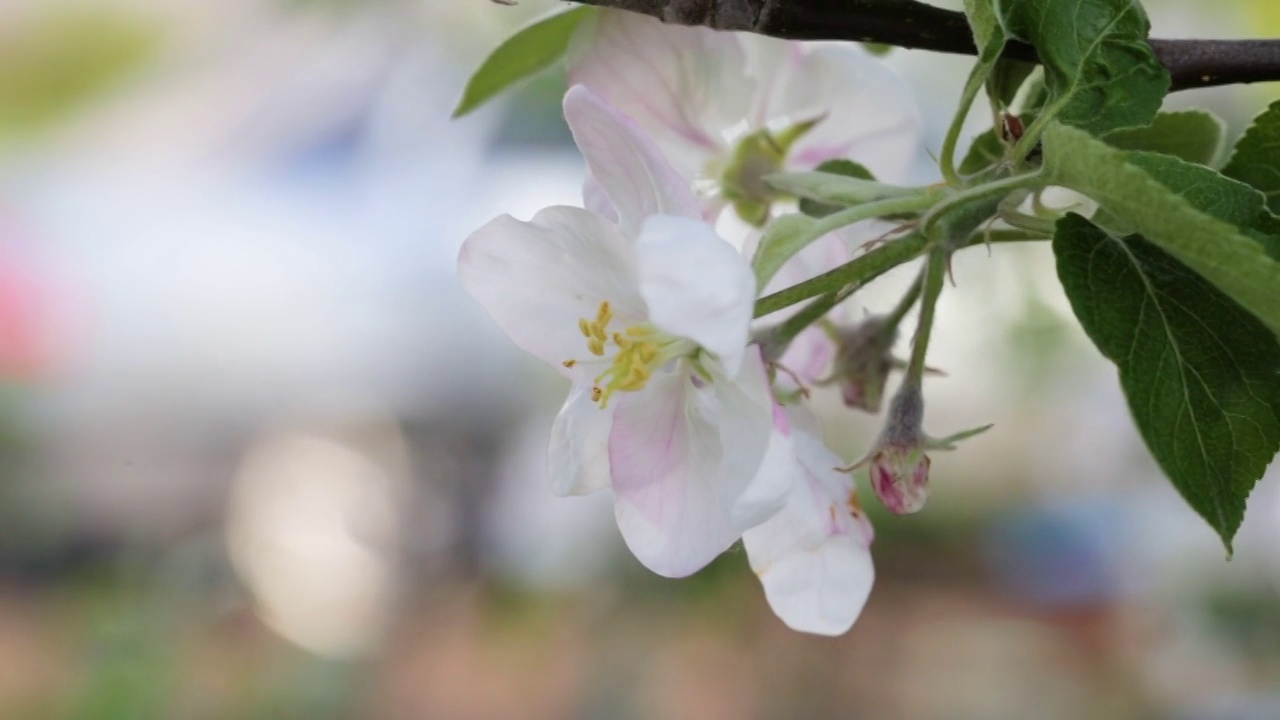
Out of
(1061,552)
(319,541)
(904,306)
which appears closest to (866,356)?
(904,306)

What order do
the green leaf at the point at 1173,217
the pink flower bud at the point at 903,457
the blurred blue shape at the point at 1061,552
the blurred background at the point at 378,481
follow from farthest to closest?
the blurred blue shape at the point at 1061,552 → the blurred background at the point at 378,481 → the pink flower bud at the point at 903,457 → the green leaf at the point at 1173,217

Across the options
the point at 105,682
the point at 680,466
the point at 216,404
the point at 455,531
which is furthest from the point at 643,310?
the point at 216,404

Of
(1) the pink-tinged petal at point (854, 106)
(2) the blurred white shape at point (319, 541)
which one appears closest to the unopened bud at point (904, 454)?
(1) the pink-tinged petal at point (854, 106)

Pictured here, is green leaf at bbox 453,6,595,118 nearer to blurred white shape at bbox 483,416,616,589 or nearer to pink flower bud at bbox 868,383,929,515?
pink flower bud at bbox 868,383,929,515

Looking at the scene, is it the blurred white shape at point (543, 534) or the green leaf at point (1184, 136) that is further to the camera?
the blurred white shape at point (543, 534)

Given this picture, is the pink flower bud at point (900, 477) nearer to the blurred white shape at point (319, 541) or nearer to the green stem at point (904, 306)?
the green stem at point (904, 306)

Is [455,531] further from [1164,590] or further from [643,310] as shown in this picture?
[643,310]
